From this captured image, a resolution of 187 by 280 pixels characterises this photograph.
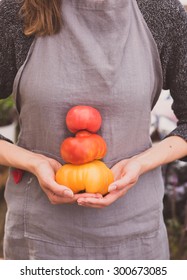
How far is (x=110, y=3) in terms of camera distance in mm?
829

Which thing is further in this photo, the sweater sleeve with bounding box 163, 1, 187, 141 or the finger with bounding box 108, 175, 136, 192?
the sweater sleeve with bounding box 163, 1, 187, 141

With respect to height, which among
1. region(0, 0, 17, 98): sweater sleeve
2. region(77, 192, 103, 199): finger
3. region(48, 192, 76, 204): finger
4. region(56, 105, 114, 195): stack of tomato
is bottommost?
region(48, 192, 76, 204): finger

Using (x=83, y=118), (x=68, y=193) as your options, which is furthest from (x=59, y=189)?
(x=83, y=118)

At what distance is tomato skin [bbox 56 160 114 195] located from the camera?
76cm

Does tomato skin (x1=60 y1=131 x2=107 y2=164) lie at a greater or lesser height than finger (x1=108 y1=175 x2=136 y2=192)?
greater

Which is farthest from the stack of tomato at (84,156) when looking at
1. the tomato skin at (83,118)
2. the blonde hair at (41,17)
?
the blonde hair at (41,17)

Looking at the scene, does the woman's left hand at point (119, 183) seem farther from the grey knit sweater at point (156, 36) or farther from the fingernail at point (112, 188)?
the grey knit sweater at point (156, 36)

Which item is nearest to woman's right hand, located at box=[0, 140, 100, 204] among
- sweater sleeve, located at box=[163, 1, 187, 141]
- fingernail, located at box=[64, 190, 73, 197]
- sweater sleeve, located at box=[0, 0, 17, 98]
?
fingernail, located at box=[64, 190, 73, 197]

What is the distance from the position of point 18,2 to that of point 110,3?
6.5 inches

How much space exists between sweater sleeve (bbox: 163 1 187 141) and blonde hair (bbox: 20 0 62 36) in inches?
8.3

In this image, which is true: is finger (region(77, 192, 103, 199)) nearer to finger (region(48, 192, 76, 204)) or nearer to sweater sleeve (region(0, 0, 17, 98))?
finger (region(48, 192, 76, 204))

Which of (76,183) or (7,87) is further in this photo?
(7,87)
